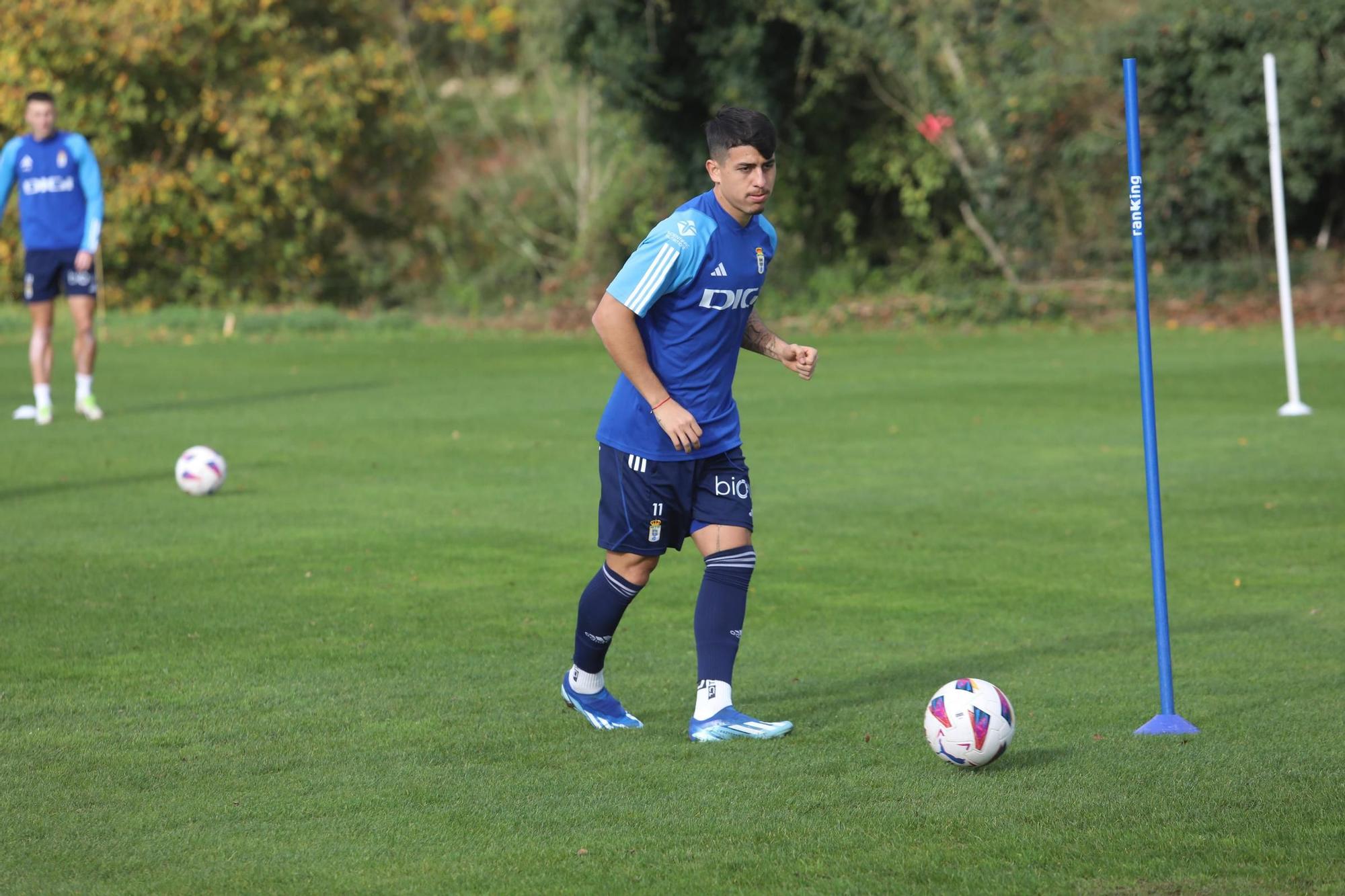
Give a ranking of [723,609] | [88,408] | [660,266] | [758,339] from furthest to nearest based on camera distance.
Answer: [88,408] → [758,339] → [723,609] → [660,266]

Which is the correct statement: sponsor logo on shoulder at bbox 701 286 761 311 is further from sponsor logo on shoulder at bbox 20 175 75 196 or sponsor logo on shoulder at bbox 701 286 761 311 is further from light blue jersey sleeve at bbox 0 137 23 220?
sponsor logo on shoulder at bbox 20 175 75 196

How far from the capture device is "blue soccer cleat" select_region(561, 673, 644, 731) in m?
5.86

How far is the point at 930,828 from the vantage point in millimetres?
4605

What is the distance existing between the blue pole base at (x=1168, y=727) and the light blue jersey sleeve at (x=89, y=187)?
38.0 ft

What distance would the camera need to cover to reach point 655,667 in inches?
268

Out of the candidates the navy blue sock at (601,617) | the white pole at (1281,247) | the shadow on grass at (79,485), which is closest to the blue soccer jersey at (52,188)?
the shadow on grass at (79,485)

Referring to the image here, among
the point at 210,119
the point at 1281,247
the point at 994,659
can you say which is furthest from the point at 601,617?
the point at 210,119

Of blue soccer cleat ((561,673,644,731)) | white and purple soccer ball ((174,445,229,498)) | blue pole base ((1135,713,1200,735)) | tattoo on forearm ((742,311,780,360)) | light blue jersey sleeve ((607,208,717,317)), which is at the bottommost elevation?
white and purple soccer ball ((174,445,229,498))

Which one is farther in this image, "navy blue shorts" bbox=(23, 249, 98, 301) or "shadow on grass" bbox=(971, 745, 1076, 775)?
"navy blue shorts" bbox=(23, 249, 98, 301)

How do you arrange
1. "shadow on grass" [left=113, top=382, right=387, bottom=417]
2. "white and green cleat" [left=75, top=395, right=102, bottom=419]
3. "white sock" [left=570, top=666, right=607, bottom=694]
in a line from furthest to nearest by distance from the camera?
"shadow on grass" [left=113, top=382, right=387, bottom=417], "white and green cleat" [left=75, top=395, right=102, bottom=419], "white sock" [left=570, top=666, right=607, bottom=694]

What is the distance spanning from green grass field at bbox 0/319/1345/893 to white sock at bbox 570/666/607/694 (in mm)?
148

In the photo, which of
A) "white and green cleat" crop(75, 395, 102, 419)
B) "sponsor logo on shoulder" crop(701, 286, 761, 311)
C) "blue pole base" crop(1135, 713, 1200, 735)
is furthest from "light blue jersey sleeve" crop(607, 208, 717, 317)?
"white and green cleat" crop(75, 395, 102, 419)

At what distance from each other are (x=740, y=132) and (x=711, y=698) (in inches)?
72.0

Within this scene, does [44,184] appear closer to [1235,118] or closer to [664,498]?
[664,498]
